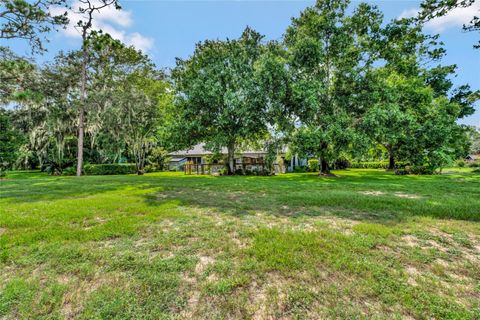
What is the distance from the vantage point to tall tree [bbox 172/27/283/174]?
15.6 metres

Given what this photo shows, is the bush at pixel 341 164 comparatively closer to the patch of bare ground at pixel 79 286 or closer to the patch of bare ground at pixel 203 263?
the patch of bare ground at pixel 203 263

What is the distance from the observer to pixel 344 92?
15.7m

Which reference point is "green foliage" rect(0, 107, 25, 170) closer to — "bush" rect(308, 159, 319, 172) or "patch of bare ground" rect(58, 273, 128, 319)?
"patch of bare ground" rect(58, 273, 128, 319)

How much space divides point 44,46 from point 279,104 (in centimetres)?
1262

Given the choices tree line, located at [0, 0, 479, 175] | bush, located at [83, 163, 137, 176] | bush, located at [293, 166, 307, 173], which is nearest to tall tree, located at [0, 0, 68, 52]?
tree line, located at [0, 0, 479, 175]

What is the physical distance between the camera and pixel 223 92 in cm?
1609

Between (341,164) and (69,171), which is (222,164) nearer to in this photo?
(69,171)

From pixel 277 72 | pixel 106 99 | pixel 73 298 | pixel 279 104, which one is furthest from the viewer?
pixel 106 99

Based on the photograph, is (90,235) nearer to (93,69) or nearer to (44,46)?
(44,46)

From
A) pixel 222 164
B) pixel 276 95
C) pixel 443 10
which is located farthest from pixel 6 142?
pixel 443 10

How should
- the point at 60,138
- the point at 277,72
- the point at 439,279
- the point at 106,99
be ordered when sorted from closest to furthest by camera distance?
1. the point at 439,279
2. the point at 277,72
3. the point at 106,99
4. the point at 60,138

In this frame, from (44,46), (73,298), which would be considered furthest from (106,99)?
(73,298)

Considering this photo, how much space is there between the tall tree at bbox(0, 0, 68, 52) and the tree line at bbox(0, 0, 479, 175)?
4315 mm

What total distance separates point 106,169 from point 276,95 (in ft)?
58.3
